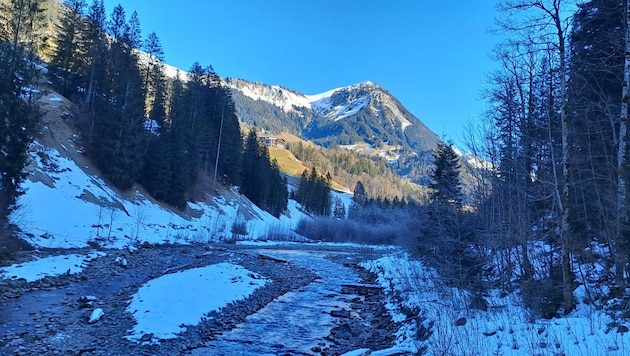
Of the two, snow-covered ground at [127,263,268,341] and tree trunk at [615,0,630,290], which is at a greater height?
tree trunk at [615,0,630,290]

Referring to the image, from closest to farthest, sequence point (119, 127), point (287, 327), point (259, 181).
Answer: point (287, 327)
point (119, 127)
point (259, 181)

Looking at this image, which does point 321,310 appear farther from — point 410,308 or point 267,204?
point 267,204

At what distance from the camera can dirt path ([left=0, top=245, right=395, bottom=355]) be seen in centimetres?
A: 937

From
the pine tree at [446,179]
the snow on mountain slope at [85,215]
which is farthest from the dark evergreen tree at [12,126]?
the pine tree at [446,179]

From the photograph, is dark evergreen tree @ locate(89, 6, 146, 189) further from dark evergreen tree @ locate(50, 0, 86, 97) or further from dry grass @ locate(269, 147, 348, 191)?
dry grass @ locate(269, 147, 348, 191)

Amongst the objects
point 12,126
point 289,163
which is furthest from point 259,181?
point 289,163

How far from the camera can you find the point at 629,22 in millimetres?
8664

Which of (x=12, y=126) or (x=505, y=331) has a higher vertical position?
(x=12, y=126)

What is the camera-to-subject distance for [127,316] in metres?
11.5

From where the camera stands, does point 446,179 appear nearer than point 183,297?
No

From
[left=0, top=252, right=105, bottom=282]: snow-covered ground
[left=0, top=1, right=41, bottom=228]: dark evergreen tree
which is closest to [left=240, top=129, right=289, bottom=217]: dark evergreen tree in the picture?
[left=0, top=1, right=41, bottom=228]: dark evergreen tree

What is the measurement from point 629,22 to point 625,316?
6490 millimetres

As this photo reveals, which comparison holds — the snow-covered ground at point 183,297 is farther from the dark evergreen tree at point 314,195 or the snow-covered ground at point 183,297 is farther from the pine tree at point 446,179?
the dark evergreen tree at point 314,195

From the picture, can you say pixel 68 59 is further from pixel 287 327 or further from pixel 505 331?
pixel 505 331
